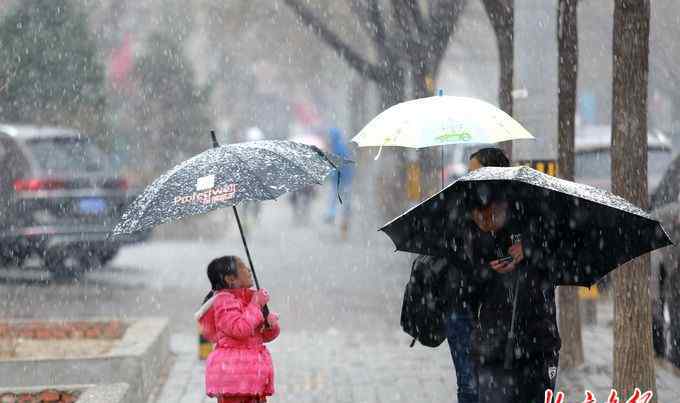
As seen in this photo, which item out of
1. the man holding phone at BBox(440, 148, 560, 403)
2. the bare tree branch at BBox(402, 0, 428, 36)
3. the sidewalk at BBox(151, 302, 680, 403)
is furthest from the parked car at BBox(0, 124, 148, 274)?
the man holding phone at BBox(440, 148, 560, 403)

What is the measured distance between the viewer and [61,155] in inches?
572

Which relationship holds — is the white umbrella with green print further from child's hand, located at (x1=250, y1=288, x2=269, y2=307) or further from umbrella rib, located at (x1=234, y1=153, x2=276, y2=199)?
child's hand, located at (x1=250, y1=288, x2=269, y2=307)

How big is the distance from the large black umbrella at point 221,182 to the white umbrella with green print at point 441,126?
631mm

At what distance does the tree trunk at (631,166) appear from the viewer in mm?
6762

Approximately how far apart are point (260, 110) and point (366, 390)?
3773 centimetres

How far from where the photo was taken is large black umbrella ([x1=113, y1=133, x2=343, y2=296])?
5.54m

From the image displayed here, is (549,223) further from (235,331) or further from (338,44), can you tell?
(338,44)

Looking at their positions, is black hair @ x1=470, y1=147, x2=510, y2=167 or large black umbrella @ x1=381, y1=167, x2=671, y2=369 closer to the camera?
large black umbrella @ x1=381, y1=167, x2=671, y2=369

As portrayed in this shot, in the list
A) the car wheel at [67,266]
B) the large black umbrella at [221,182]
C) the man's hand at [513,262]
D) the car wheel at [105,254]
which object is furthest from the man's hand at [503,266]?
the car wheel at [105,254]

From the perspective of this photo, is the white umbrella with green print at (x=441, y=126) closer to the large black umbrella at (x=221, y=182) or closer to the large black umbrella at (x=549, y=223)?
the large black umbrella at (x=221, y=182)

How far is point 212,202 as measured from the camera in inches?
218

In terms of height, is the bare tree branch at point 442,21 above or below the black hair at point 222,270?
above

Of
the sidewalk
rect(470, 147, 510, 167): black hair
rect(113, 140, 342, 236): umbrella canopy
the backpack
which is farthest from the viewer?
the sidewalk

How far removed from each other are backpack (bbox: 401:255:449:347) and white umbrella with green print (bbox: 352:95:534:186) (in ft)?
2.74
